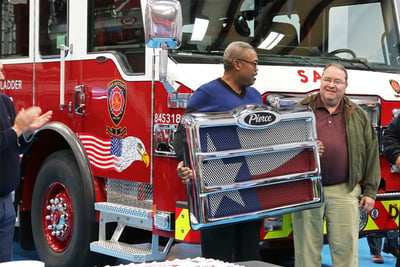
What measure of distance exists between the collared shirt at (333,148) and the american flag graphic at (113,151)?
1298 millimetres

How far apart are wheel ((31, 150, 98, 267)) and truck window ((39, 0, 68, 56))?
846 mm

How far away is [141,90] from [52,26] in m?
1.31

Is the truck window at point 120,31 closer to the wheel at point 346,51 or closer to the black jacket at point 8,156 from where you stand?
the black jacket at point 8,156

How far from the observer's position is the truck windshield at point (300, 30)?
5430 millimetres

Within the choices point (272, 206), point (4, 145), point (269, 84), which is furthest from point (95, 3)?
point (272, 206)

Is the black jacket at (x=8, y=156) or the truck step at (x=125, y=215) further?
the truck step at (x=125, y=215)

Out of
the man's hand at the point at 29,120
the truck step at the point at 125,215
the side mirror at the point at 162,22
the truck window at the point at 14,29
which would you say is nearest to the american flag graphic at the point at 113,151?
the truck step at the point at 125,215

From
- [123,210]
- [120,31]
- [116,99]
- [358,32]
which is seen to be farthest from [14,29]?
[358,32]

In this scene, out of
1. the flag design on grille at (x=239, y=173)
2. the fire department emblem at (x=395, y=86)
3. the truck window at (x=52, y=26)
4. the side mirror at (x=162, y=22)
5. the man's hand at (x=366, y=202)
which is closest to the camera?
the flag design on grille at (x=239, y=173)

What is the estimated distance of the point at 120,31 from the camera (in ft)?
18.8

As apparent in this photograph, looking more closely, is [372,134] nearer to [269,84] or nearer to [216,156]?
[269,84]

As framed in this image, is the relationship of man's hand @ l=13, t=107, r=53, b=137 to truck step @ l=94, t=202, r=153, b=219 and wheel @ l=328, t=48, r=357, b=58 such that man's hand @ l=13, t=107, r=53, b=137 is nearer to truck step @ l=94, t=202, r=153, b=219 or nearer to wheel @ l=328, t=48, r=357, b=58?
truck step @ l=94, t=202, r=153, b=219

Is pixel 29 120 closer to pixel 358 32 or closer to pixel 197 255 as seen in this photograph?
pixel 358 32

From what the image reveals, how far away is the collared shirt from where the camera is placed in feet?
15.5
